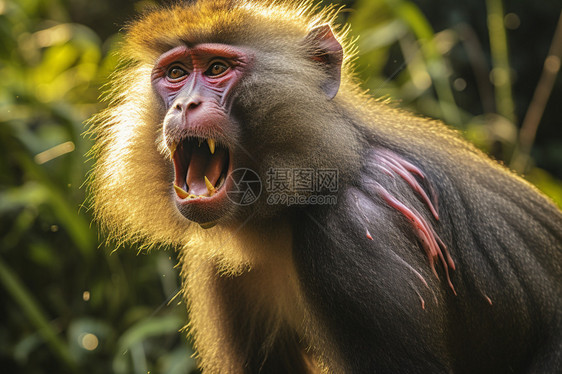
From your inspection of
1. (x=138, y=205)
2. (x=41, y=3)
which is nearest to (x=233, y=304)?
(x=138, y=205)

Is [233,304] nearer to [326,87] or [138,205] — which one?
[138,205]

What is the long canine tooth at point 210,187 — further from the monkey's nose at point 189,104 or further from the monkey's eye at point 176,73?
the monkey's eye at point 176,73

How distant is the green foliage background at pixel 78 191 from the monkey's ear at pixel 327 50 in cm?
136

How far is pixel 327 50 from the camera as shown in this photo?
199 centimetres

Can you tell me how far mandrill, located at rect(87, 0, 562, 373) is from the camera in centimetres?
173

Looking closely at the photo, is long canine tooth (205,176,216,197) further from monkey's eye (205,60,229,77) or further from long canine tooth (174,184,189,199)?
monkey's eye (205,60,229,77)

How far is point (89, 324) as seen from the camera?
3389 mm

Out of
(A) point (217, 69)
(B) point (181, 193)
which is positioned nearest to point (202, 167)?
(B) point (181, 193)

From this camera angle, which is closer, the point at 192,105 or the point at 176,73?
the point at 192,105

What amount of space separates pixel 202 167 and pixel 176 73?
1.04 ft

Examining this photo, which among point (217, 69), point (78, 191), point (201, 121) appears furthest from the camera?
point (78, 191)

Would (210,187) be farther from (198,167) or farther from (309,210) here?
(309,210)

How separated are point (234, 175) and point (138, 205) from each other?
40 centimetres

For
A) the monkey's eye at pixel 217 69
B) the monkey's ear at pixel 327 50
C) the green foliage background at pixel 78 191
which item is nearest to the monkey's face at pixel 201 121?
the monkey's eye at pixel 217 69
